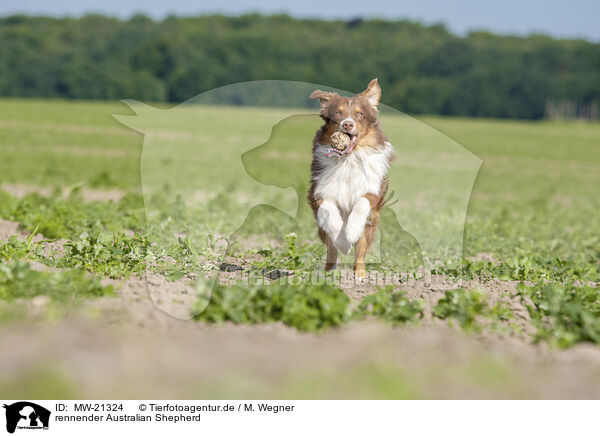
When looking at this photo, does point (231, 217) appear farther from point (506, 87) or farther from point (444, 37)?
point (444, 37)

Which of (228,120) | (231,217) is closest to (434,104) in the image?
(228,120)

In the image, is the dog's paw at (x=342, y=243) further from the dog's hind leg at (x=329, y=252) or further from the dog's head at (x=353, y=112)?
the dog's head at (x=353, y=112)

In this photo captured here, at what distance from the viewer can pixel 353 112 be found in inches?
221

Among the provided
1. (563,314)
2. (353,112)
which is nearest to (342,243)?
(353,112)

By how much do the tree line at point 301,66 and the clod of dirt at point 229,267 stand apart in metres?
71.0

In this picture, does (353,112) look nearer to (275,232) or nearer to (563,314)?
(563,314)

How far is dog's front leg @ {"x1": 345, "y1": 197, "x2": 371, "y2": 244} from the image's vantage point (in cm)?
592

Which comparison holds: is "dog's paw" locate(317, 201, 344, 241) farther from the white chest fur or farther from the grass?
the grass

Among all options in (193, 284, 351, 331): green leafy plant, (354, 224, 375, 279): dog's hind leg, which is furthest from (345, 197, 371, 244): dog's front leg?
(193, 284, 351, 331): green leafy plant

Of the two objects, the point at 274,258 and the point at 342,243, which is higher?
the point at 342,243

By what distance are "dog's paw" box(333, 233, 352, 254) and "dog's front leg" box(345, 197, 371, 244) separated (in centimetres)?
7

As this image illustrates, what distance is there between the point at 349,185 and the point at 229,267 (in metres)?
1.57

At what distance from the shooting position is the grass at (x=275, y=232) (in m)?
5.12
